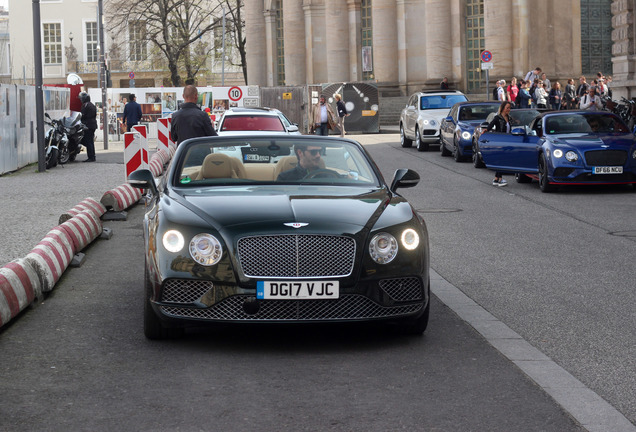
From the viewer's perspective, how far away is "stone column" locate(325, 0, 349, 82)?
214 ft

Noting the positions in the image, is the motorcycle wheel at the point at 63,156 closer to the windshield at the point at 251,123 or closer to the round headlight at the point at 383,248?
the windshield at the point at 251,123

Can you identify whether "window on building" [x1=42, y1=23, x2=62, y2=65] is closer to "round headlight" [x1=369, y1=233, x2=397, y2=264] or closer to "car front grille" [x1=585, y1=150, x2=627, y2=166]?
"car front grille" [x1=585, y1=150, x2=627, y2=166]

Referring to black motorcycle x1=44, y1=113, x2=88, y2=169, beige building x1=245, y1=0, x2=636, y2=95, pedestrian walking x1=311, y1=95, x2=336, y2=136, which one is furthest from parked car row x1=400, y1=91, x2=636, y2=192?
beige building x1=245, y1=0, x2=636, y2=95

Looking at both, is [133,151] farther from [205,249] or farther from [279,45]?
[279,45]

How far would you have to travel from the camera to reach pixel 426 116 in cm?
3400

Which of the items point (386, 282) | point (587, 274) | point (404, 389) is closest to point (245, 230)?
point (386, 282)

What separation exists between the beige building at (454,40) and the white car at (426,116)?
11401mm

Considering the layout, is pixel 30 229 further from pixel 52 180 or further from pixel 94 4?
→ pixel 94 4

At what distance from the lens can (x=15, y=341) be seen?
723cm

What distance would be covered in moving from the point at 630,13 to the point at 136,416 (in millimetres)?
29076

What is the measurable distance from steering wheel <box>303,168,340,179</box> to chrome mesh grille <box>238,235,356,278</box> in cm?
141

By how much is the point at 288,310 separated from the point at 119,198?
9727mm

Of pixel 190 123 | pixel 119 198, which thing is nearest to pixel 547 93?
pixel 119 198

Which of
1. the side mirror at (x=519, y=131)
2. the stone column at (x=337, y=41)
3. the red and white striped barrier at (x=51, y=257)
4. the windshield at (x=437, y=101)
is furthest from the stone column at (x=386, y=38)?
the red and white striped barrier at (x=51, y=257)
